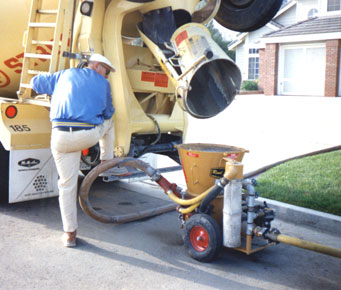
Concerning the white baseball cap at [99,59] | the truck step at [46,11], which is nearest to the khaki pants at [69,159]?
the white baseball cap at [99,59]

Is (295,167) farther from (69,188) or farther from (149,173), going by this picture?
(69,188)

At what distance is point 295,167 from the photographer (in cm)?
750

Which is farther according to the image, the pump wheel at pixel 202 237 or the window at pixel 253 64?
the window at pixel 253 64

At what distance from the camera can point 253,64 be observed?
29688 millimetres

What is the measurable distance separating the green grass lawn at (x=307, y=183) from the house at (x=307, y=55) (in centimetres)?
1503

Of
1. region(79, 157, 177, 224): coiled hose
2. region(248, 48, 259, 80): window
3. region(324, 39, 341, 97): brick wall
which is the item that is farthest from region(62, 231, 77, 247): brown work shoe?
region(248, 48, 259, 80): window

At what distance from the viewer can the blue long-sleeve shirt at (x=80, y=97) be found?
4.55 meters

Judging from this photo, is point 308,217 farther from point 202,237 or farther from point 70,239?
point 70,239

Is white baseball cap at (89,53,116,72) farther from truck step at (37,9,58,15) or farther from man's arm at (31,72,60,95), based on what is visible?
truck step at (37,9,58,15)

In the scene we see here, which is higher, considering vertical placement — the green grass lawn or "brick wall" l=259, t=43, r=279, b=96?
"brick wall" l=259, t=43, r=279, b=96

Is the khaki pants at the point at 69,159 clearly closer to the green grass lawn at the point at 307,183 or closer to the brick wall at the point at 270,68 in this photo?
the green grass lawn at the point at 307,183

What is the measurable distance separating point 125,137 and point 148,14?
53.8 inches

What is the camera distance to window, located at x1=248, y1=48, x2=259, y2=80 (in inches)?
1157

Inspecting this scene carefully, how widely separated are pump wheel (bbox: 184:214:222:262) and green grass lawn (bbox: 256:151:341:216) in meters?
1.96
